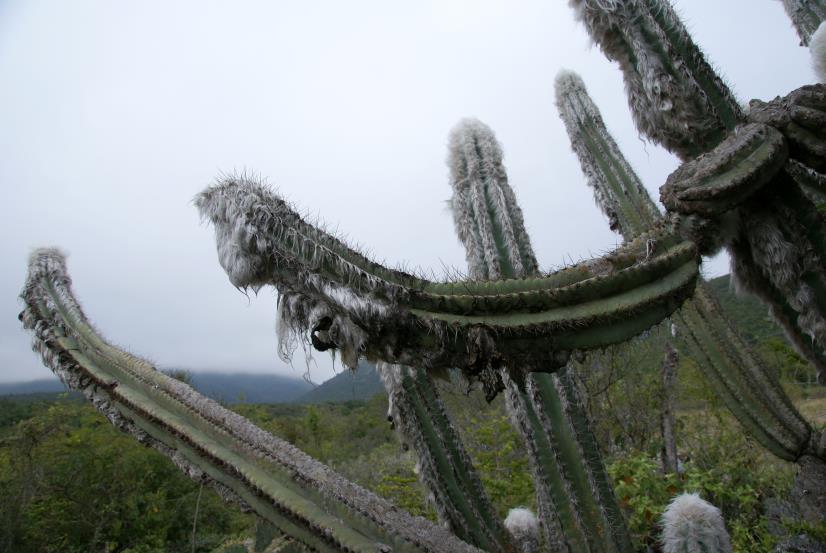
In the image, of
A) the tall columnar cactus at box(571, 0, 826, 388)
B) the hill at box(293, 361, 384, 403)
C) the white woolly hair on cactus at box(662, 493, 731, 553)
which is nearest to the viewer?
the hill at box(293, 361, 384, 403)

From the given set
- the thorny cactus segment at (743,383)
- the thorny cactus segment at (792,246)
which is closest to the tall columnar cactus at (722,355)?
the thorny cactus segment at (743,383)

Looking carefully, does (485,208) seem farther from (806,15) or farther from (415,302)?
(806,15)

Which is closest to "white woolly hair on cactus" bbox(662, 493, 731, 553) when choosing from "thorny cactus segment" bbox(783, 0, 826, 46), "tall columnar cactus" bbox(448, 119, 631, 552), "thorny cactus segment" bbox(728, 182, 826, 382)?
"tall columnar cactus" bbox(448, 119, 631, 552)

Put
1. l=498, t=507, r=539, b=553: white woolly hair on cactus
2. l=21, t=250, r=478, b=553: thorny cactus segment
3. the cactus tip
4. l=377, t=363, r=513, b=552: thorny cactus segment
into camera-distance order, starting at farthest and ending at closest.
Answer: the cactus tip
l=498, t=507, r=539, b=553: white woolly hair on cactus
l=377, t=363, r=513, b=552: thorny cactus segment
l=21, t=250, r=478, b=553: thorny cactus segment

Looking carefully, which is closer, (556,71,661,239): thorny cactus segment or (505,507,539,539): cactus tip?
(505,507,539,539): cactus tip

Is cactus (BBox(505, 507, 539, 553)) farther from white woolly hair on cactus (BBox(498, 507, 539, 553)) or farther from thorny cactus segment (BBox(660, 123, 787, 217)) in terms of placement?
thorny cactus segment (BBox(660, 123, 787, 217))

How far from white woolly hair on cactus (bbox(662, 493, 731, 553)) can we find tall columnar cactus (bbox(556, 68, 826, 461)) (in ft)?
1.81

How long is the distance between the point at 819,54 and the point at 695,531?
8.74 ft

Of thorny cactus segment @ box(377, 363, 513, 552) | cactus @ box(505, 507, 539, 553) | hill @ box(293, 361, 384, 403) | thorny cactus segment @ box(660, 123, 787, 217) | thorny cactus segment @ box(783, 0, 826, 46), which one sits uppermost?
thorny cactus segment @ box(783, 0, 826, 46)

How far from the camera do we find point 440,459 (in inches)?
113

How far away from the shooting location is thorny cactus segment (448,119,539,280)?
3516 millimetres

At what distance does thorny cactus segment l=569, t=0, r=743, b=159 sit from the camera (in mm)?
2494

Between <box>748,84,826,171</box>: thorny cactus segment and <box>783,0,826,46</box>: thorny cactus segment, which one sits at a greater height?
<box>783,0,826,46</box>: thorny cactus segment

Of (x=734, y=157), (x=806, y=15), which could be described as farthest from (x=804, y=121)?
(x=806, y=15)
